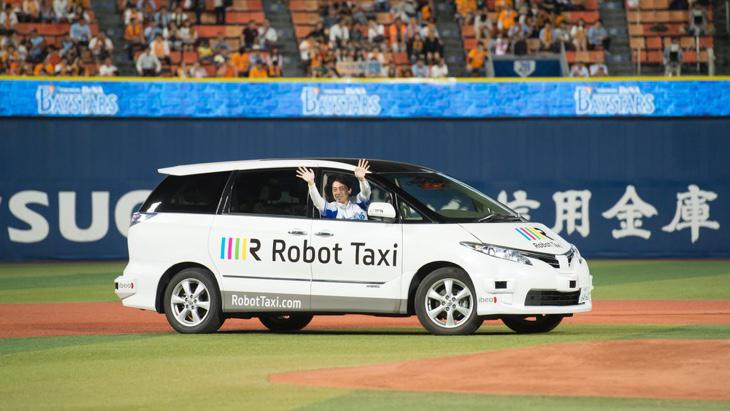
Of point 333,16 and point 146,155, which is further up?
point 333,16

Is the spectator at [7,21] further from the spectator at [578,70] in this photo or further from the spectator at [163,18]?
the spectator at [578,70]

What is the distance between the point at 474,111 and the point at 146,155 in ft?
21.9

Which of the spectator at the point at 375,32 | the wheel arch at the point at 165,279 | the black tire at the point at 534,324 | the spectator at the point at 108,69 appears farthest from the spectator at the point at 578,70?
the wheel arch at the point at 165,279

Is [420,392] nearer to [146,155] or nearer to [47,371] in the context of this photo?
[47,371]

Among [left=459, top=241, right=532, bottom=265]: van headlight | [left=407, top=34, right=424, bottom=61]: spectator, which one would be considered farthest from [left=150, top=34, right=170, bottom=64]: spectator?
[left=459, top=241, right=532, bottom=265]: van headlight

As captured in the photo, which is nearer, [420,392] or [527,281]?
[420,392]

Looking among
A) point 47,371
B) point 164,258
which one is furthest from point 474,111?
point 47,371

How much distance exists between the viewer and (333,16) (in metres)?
30.9

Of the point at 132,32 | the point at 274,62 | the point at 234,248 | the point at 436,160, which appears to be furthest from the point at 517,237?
the point at 132,32

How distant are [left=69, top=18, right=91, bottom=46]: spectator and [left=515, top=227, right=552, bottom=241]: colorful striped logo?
18.5 meters

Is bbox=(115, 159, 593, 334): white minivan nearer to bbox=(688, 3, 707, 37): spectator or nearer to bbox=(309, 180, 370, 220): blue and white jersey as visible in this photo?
bbox=(309, 180, 370, 220): blue and white jersey

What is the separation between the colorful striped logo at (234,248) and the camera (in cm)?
1343

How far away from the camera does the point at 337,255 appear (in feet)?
43.1

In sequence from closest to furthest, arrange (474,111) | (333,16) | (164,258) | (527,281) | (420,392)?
(420,392) → (527,281) → (164,258) → (474,111) → (333,16)
